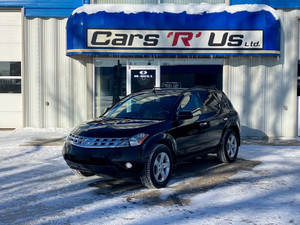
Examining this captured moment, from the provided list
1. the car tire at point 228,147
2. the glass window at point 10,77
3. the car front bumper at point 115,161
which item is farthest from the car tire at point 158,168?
the glass window at point 10,77

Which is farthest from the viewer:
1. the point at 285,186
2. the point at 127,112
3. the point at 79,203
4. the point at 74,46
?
the point at 74,46

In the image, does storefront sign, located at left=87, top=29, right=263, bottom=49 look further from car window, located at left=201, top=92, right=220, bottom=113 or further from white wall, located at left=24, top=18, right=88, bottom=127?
car window, located at left=201, top=92, right=220, bottom=113

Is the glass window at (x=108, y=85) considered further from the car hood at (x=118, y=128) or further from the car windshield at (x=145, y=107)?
the car hood at (x=118, y=128)

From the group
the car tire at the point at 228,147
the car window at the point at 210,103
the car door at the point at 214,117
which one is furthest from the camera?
the car tire at the point at 228,147

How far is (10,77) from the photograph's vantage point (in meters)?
13.5

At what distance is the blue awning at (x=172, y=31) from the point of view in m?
11.6

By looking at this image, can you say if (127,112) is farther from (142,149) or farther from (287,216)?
(287,216)

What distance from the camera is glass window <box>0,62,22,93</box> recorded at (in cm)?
1344

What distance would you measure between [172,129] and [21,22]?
863 centimetres

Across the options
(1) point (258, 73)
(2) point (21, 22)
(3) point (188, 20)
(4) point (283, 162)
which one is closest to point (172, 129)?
(4) point (283, 162)

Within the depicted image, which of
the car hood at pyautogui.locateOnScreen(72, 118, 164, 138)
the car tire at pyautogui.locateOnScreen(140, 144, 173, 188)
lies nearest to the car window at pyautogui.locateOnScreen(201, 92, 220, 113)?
the car hood at pyautogui.locateOnScreen(72, 118, 164, 138)

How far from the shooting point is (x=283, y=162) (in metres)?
8.52

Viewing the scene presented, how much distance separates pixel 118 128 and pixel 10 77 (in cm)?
857

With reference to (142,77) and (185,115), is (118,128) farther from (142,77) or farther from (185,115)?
(142,77)
